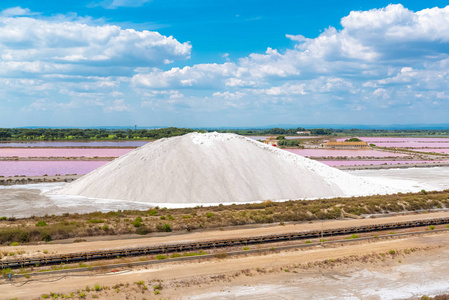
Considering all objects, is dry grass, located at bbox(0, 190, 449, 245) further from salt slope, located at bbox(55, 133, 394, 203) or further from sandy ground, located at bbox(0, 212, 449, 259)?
salt slope, located at bbox(55, 133, 394, 203)

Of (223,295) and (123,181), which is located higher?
(123,181)

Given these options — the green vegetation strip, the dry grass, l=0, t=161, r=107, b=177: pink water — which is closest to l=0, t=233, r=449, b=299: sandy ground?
the green vegetation strip

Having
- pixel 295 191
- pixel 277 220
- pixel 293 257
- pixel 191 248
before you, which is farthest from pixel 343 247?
pixel 295 191

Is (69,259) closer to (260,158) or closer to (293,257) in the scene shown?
(293,257)

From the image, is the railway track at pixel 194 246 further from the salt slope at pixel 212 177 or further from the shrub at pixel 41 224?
the salt slope at pixel 212 177

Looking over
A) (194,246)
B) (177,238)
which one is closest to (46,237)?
(177,238)

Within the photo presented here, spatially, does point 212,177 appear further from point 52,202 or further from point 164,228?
point 52,202
